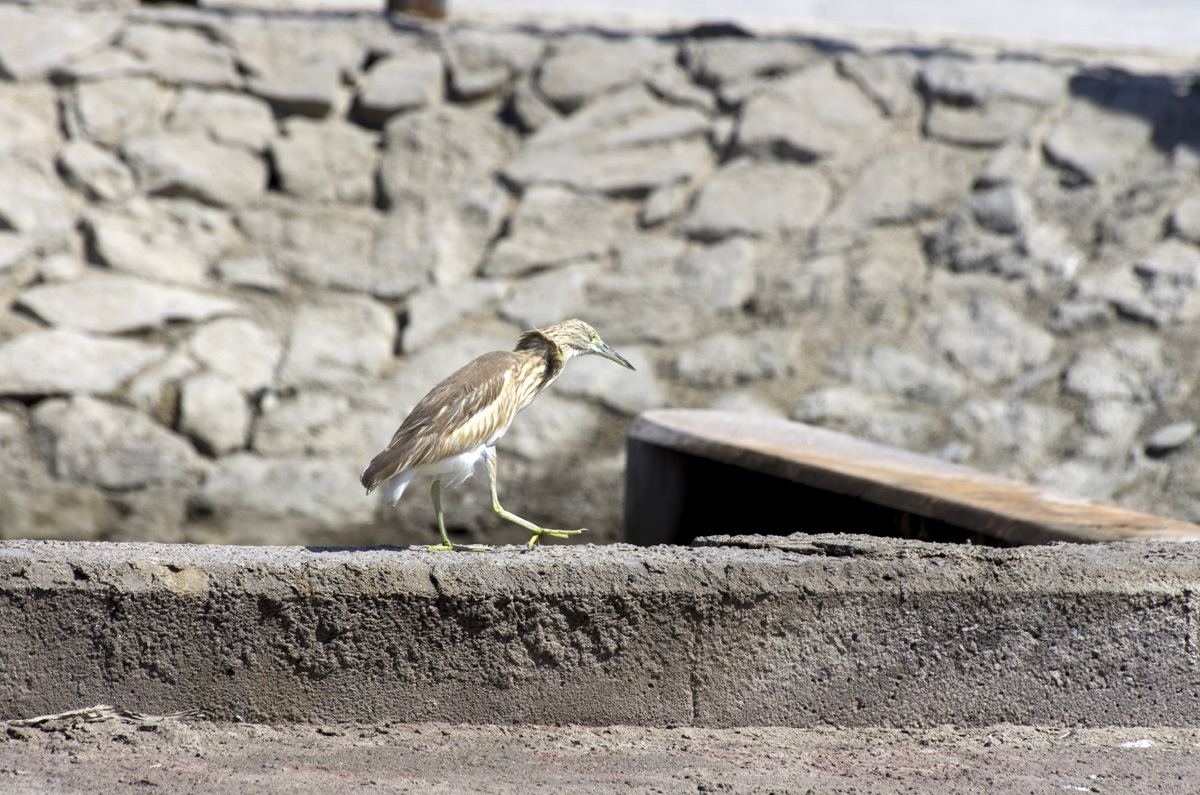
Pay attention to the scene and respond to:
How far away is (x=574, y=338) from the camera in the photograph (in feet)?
9.92

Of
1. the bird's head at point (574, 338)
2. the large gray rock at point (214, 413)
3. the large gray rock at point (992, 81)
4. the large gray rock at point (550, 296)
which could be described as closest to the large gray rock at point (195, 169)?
the large gray rock at point (214, 413)

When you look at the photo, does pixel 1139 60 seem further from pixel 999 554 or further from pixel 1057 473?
pixel 999 554

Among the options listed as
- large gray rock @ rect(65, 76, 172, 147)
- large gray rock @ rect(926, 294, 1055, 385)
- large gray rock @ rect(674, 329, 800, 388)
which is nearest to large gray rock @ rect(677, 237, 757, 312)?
large gray rock @ rect(674, 329, 800, 388)

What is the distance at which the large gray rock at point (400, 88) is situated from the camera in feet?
20.9

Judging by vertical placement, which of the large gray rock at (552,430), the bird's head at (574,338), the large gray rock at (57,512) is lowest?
the large gray rock at (57,512)

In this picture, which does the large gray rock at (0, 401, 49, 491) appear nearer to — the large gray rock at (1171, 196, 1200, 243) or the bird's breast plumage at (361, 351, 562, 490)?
the bird's breast plumage at (361, 351, 562, 490)

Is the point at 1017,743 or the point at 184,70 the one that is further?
the point at 184,70

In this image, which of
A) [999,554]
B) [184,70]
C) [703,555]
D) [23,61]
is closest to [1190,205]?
[999,554]

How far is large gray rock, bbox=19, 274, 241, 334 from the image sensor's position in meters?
5.52

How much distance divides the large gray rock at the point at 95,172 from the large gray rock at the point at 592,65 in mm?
2357

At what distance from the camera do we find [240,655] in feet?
7.72

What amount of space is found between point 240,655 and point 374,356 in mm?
3371

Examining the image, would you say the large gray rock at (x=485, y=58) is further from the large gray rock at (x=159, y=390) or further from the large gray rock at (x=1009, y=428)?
the large gray rock at (x=1009, y=428)

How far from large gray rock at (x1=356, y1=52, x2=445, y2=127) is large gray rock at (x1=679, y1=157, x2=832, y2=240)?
1.70m
